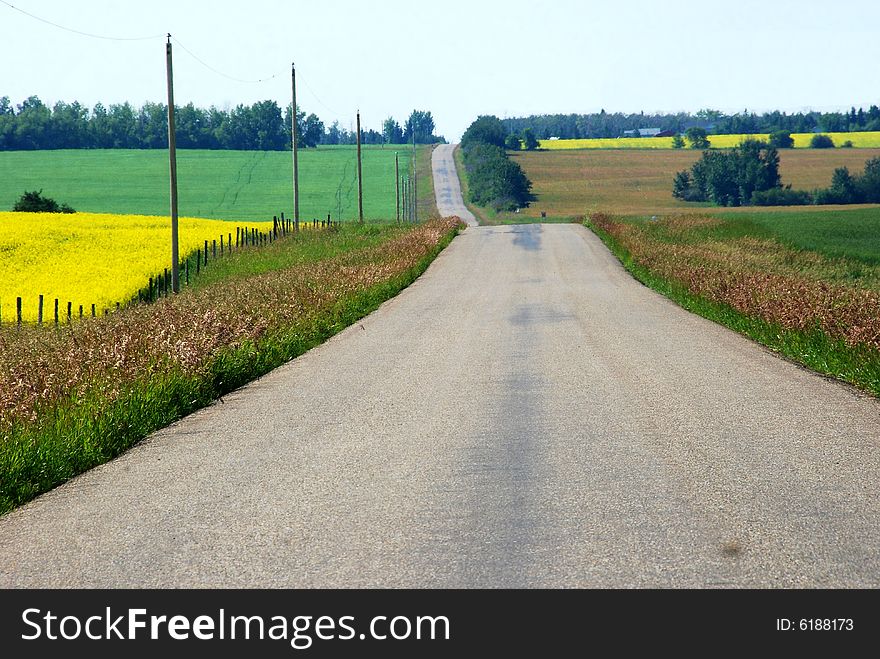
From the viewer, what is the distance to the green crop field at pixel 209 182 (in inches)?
4277

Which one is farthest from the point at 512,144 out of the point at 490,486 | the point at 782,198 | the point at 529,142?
the point at 490,486

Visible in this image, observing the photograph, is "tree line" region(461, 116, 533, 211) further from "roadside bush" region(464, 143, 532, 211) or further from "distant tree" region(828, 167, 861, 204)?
"distant tree" region(828, 167, 861, 204)

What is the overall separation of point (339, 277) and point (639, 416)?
16.3 metres

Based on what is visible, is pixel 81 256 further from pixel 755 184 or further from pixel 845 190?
pixel 755 184

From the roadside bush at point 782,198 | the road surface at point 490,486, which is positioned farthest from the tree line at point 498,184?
the road surface at point 490,486

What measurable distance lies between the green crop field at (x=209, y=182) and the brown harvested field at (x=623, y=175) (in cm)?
1808

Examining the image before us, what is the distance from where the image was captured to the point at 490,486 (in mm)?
7633

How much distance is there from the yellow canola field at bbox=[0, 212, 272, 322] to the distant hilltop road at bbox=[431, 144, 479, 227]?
4051 centimetres

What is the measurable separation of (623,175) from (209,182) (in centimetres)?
5799

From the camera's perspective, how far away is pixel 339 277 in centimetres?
2600

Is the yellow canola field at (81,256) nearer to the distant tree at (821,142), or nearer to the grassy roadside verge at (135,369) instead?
the grassy roadside verge at (135,369)

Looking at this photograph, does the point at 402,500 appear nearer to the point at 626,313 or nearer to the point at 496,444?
the point at 496,444

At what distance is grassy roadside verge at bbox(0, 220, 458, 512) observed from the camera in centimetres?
892
